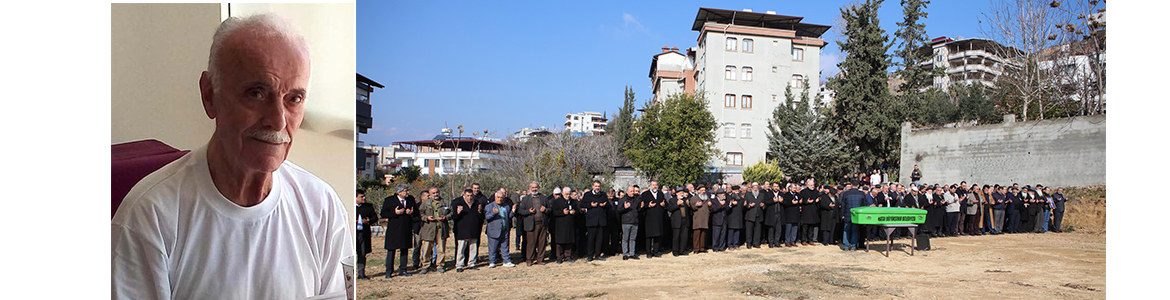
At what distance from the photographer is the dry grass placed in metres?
14.5

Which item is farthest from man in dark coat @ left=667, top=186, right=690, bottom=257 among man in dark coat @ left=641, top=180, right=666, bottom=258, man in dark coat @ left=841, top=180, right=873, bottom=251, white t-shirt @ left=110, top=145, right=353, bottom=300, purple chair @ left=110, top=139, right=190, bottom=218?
purple chair @ left=110, top=139, right=190, bottom=218

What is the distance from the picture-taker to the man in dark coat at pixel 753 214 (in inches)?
426

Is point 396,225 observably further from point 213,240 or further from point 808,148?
point 808,148

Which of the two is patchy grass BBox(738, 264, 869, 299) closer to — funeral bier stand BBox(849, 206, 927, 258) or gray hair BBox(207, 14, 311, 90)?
funeral bier stand BBox(849, 206, 927, 258)

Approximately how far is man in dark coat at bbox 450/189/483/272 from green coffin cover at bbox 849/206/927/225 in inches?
257

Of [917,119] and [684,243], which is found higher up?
[917,119]

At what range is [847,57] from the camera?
2406 centimetres

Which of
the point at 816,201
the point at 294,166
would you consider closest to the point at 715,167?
the point at 816,201

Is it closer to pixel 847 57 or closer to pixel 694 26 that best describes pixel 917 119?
pixel 847 57

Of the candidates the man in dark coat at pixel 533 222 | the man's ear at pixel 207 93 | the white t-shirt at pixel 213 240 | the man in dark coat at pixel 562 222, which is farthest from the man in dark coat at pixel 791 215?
the man's ear at pixel 207 93

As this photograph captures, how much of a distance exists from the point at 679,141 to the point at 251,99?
2013 cm

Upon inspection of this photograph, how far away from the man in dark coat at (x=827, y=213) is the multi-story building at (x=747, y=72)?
16.0 m

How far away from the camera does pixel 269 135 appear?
2912mm

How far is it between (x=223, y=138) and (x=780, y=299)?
561cm
